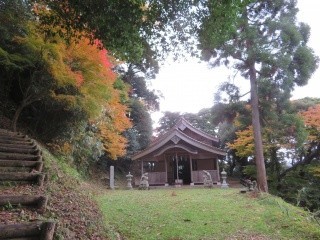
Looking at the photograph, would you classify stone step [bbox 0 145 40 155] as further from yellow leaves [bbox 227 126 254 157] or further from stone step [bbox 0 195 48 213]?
yellow leaves [bbox 227 126 254 157]

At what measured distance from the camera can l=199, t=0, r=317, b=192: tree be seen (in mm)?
13625

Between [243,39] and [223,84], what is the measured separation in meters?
2.81

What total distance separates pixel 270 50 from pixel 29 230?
13.2 m

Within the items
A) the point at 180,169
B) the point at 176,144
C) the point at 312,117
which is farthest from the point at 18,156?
the point at 180,169

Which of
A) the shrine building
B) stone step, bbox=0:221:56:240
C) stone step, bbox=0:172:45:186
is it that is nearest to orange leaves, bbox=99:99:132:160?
the shrine building

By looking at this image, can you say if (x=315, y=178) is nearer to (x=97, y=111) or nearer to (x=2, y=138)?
(x=97, y=111)

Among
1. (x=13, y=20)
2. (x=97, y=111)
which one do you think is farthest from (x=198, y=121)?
(x=13, y=20)

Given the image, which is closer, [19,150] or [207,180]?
[19,150]

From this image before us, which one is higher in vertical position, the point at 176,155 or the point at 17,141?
the point at 176,155

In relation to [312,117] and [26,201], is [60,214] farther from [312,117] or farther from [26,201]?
[312,117]

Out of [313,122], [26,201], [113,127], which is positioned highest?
[113,127]

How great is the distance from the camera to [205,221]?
788 cm

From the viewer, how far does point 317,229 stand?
24.6 feet

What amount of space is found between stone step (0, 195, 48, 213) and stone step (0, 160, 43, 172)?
2.24m
